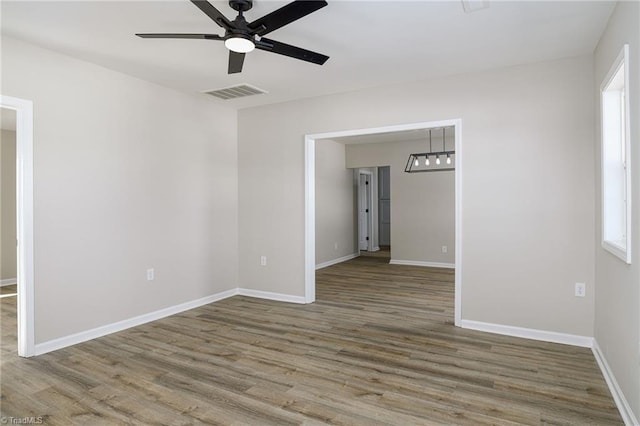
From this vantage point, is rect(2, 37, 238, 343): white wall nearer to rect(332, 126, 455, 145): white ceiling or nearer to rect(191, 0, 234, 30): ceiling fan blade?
rect(191, 0, 234, 30): ceiling fan blade

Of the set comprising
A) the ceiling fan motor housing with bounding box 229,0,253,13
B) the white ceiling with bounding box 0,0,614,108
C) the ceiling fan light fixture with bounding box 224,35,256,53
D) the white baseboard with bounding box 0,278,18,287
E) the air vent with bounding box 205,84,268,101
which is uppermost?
the air vent with bounding box 205,84,268,101

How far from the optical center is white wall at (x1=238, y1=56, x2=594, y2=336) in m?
3.41

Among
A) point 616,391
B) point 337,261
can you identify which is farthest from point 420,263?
point 616,391

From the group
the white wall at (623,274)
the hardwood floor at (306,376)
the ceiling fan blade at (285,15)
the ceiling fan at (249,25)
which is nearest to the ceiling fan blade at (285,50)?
the ceiling fan at (249,25)

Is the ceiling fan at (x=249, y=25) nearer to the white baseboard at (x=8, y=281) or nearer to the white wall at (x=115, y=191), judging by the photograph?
the white wall at (x=115, y=191)

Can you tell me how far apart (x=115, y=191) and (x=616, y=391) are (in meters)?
4.31

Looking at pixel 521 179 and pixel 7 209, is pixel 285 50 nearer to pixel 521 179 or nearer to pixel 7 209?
pixel 521 179

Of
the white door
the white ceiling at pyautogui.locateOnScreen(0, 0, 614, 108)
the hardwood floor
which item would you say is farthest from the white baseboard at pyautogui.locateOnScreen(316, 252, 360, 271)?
the white ceiling at pyautogui.locateOnScreen(0, 0, 614, 108)

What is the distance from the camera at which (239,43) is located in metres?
2.46

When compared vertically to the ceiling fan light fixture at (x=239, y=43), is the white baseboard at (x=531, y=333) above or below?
below

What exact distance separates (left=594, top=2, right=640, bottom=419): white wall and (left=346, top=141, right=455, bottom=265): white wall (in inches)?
174

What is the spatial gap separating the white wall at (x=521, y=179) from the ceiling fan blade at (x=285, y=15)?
220 cm

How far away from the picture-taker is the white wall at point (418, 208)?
7.63 metres

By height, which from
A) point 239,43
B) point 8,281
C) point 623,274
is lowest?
point 8,281
